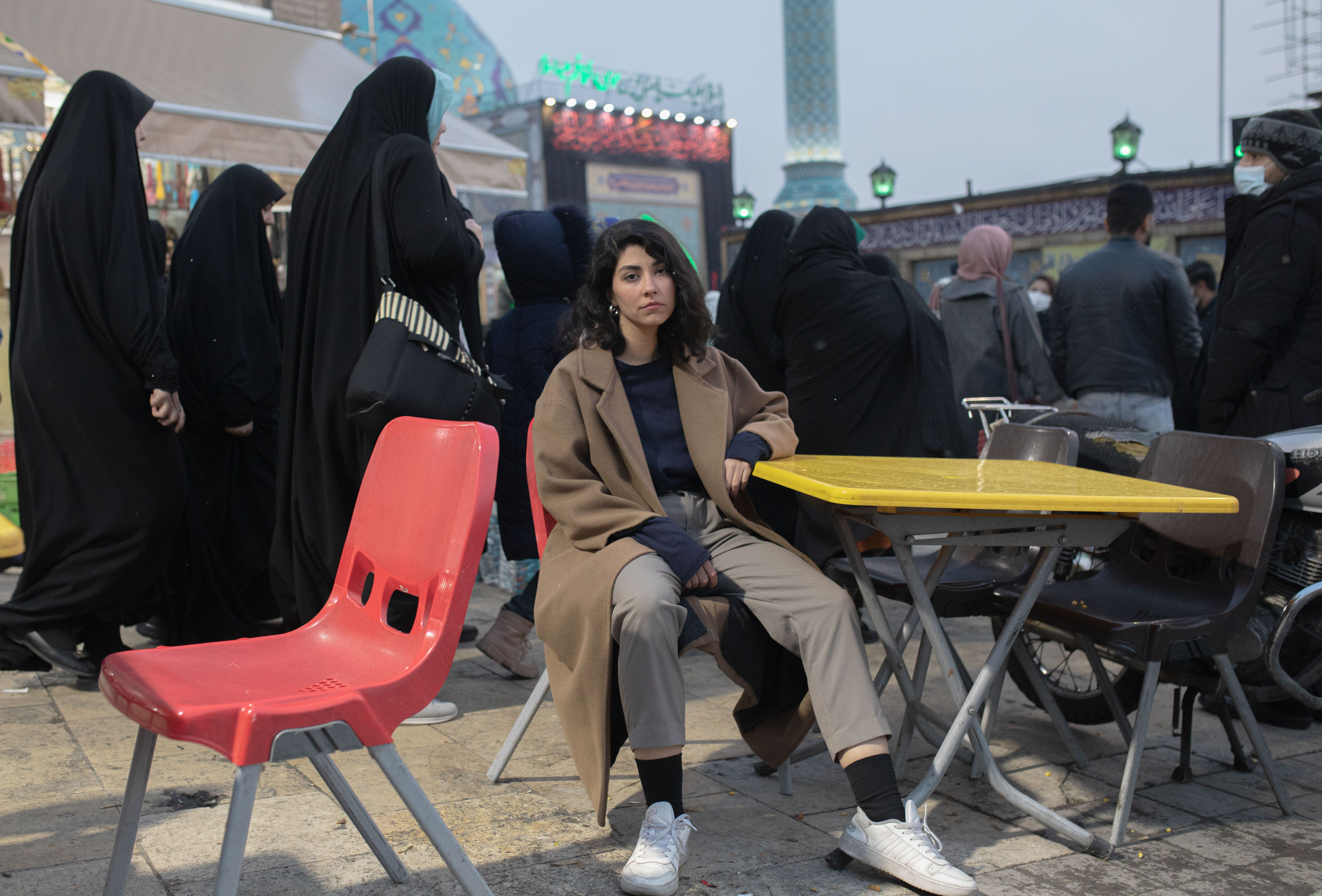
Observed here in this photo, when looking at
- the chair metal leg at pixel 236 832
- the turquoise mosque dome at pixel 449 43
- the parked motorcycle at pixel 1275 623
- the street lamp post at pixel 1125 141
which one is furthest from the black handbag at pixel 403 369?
the turquoise mosque dome at pixel 449 43

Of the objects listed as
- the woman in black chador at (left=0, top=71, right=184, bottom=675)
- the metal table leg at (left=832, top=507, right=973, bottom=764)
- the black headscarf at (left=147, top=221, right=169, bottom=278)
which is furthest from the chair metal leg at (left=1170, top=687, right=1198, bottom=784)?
the black headscarf at (left=147, top=221, right=169, bottom=278)

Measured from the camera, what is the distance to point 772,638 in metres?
2.56

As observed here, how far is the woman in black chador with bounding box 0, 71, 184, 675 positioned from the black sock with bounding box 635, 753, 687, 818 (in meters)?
2.06

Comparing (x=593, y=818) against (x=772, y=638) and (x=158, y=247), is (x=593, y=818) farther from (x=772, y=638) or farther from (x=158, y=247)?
(x=158, y=247)

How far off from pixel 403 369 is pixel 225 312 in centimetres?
125

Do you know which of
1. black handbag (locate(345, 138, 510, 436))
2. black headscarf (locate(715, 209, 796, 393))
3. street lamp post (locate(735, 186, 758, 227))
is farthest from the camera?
street lamp post (locate(735, 186, 758, 227))

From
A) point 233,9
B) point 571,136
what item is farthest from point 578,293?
point 571,136

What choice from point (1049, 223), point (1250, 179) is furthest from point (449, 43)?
point (1250, 179)

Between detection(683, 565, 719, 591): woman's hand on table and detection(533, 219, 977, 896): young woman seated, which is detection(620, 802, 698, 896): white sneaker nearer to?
detection(533, 219, 977, 896): young woman seated

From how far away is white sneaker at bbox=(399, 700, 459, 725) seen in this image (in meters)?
3.42

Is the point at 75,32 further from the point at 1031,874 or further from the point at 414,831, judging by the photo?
the point at 1031,874

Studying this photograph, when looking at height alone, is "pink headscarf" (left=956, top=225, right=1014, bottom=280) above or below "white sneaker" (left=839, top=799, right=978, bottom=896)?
above

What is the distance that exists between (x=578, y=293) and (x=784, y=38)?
56103mm

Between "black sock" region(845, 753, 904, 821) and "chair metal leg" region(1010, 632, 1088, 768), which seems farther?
"chair metal leg" region(1010, 632, 1088, 768)
